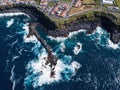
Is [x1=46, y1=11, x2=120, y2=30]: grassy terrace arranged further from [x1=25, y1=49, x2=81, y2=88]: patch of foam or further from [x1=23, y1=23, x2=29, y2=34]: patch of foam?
[x1=25, y1=49, x2=81, y2=88]: patch of foam

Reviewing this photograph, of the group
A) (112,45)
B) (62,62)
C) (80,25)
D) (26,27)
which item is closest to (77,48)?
(62,62)

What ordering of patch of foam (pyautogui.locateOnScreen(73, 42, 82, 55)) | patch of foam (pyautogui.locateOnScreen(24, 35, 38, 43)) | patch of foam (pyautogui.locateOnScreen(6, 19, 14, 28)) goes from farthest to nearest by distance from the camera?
patch of foam (pyautogui.locateOnScreen(6, 19, 14, 28)), patch of foam (pyautogui.locateOnScreen(24, 35, 38, 43)), patch of foam (pyautogui.locateOnScreen(73, 42, 82, 55))

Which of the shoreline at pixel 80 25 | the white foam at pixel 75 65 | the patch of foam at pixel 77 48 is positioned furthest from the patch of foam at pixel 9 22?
the white foam at pixel 75 65

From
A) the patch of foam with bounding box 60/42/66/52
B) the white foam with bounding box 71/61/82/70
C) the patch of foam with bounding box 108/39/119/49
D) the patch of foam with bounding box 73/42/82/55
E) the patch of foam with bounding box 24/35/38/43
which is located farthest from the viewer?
the patch of foam with bounding box 24/35/38/43

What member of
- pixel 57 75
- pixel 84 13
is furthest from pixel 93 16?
pixel 57 75

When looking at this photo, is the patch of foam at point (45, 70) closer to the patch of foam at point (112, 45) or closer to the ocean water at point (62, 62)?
the ocean water at point (62, 62)

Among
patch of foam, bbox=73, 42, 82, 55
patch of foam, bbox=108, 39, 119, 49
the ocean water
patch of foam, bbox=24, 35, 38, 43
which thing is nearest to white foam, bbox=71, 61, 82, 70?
the ocean water

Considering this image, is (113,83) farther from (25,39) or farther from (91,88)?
(25,39)

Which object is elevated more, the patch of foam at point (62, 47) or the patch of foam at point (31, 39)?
the patch of foam at point (31, 39)
